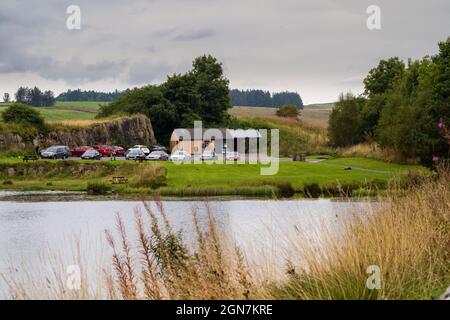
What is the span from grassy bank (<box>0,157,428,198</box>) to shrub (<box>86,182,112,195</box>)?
0.50 metres

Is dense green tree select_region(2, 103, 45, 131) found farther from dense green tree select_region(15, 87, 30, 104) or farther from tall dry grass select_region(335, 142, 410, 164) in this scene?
dense green tree select_region(15, 87, 30, 104)

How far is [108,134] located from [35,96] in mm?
96198

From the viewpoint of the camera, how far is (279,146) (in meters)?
106

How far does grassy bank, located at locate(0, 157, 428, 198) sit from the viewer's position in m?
54.6

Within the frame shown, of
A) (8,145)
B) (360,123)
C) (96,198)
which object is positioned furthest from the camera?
(360,123)

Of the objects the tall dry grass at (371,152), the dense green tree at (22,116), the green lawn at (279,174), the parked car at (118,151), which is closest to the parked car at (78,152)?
the parked car at (118,151)

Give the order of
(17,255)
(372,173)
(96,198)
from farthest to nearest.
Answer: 1. (372,173)
2. (96,198)
3. (17,255)

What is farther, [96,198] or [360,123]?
[360,123]

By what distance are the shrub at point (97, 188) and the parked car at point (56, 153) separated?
18444 millimetres

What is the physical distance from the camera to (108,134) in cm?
9606
